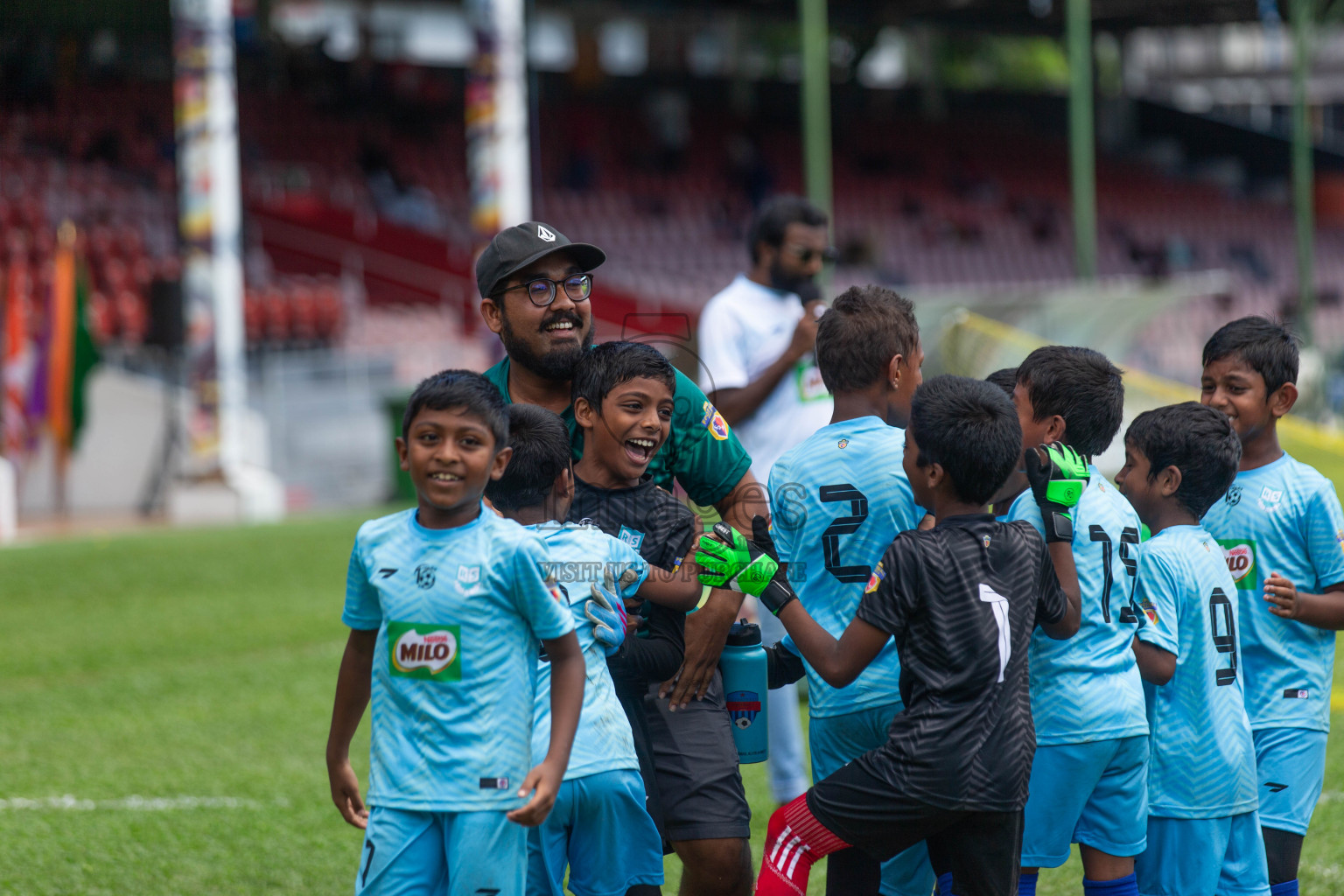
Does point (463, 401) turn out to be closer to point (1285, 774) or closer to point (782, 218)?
point (1285, 774)

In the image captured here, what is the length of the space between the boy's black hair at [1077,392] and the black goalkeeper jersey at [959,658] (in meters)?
0.58

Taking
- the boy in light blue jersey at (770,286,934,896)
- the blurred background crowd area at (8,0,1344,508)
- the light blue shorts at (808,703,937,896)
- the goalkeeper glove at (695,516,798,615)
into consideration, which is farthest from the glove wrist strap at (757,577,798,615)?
the blurred background crowd area at (8,0,1344,508)

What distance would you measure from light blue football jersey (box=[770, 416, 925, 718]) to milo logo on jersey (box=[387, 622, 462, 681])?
3.10ft

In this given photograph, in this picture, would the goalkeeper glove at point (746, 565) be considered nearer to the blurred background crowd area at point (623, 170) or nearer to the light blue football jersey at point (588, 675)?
the light blue football jersey at point (588, 675)

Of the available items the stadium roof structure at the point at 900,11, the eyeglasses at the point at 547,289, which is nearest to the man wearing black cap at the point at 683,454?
the eyeglasses at the point at 547,289

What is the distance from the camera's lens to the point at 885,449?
3.45 metres

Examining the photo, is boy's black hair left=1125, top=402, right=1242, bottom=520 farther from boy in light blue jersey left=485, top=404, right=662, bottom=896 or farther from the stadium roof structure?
the stadium roof structure

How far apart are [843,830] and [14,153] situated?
21106 millimetres

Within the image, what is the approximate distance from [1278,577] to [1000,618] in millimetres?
1134

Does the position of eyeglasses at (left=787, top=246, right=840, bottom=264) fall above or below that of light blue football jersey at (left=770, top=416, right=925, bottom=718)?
above

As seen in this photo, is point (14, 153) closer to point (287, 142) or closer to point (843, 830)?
point (287, 142)

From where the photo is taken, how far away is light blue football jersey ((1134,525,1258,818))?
349 centimetres

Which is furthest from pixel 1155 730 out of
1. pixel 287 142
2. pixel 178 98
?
pixel 287 142

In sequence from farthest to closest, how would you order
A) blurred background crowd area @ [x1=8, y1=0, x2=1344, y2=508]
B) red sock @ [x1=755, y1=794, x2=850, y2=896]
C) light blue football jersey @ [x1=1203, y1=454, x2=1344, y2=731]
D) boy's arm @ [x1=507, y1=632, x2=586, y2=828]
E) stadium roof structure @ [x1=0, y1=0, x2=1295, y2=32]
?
stadium roof structure @ [x1=0, y1=0, x2=1295, y2=32], blurred background crowd area @ [x1=8, y1=0, x2=1344, y2=508], light blue football jersey @ [x1=1203, y1=454, x2=1344, y2=731], red sock @ [x1=755, y1=794, x2=850, y2=896], boy's arm @ [x1=507, y1=632, x2=586, y2=828]
